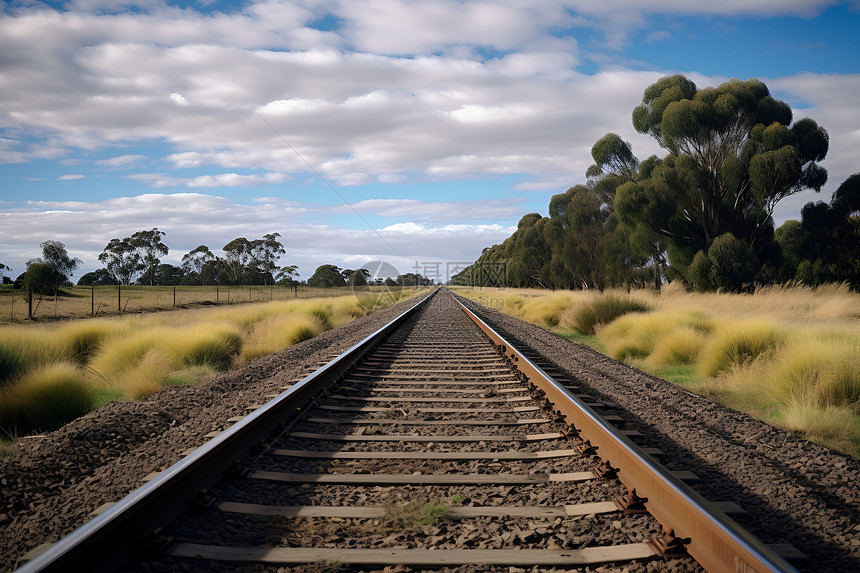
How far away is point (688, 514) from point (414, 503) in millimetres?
1259

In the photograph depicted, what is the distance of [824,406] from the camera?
18.1 feet

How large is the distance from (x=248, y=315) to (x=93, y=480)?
49.1 ft

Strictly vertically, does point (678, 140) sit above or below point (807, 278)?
above

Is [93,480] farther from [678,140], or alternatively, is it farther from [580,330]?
[678,140]

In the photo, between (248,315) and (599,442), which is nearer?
(599,442)

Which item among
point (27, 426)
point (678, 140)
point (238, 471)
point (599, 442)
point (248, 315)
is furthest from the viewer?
point (678, 140)

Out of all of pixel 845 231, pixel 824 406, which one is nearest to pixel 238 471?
pixel 824 406

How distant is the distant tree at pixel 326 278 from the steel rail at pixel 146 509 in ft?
321

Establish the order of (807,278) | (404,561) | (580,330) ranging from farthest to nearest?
(807,278), (580,330), (404,561)

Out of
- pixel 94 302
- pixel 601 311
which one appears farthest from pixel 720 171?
pixel 94 302

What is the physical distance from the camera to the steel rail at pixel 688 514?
199 centimetres

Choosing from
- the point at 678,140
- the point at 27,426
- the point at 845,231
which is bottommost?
the point at 27,426

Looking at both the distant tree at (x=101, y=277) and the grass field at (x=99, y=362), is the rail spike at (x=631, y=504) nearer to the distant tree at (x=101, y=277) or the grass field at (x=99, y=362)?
the grass field at (x=99, y=362)

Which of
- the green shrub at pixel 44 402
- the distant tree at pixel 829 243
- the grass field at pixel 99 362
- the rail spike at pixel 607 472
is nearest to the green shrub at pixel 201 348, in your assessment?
the grass field at pixel 99 362
